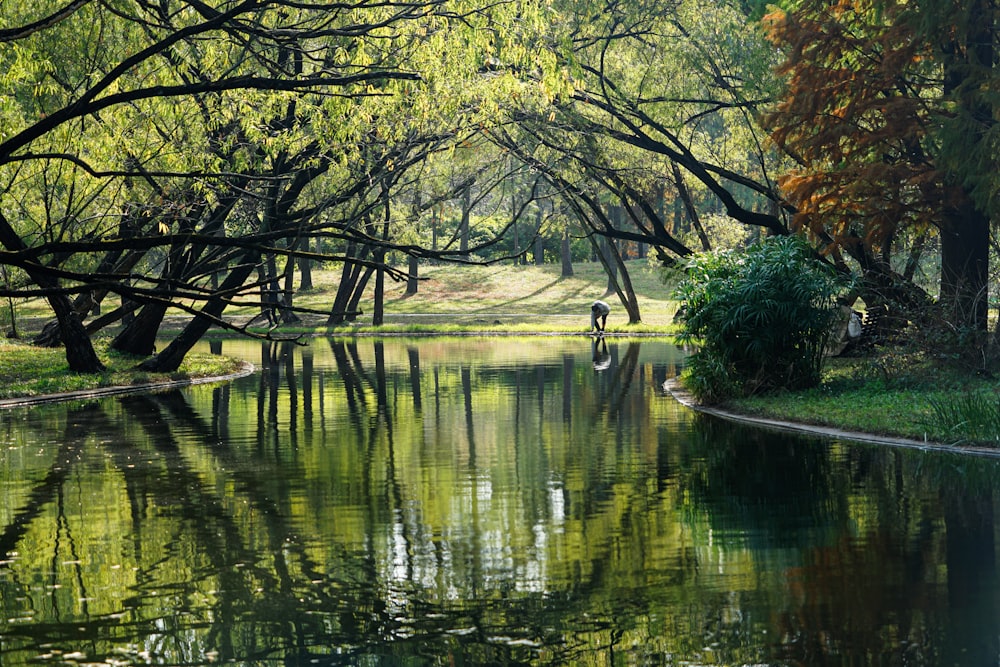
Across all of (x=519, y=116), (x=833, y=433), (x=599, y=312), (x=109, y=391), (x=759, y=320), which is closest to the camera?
(x=833, y=433)

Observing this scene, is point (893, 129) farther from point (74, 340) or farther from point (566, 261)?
point (566, 261)

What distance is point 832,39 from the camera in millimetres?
24406

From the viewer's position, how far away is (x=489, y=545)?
33.5 feet

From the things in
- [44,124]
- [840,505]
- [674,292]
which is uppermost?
[44,124]

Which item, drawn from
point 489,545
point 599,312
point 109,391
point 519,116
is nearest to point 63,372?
point 109,391

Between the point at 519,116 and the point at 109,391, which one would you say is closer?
the point at 109,391

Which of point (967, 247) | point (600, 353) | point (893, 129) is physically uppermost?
point (893, 129)

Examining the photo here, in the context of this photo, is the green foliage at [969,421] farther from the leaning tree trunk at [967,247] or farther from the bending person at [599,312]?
the bending person at [599,312]

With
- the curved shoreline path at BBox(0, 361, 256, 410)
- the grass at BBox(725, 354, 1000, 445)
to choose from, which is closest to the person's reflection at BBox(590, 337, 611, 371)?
the grass at BBox(725, 354, 1000, 445)

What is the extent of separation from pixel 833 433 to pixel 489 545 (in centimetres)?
804

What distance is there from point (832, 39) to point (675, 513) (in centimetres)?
1543

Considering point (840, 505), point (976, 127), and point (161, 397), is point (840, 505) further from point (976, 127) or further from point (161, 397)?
point (161, 397)

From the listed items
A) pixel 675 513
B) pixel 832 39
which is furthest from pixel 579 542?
pixel 832 39

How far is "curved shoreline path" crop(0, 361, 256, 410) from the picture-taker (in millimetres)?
23062
